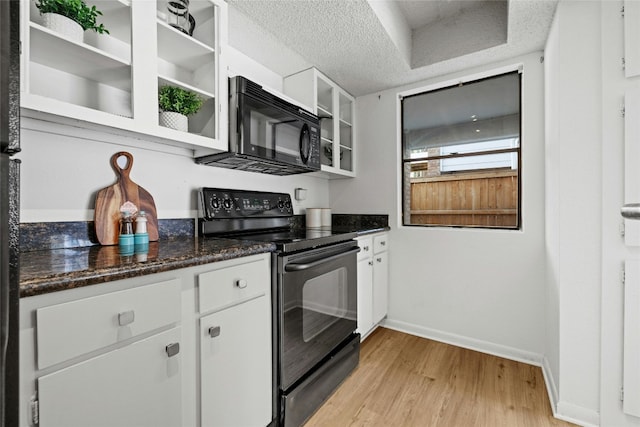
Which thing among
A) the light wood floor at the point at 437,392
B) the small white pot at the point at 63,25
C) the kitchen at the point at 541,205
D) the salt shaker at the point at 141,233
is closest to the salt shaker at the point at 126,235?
the salt shaker at the point at 141,233

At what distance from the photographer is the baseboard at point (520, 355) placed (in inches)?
56.9

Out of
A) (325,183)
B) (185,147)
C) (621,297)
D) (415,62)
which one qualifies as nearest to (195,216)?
(185,147)

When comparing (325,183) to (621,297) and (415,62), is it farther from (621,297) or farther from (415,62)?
(621,297)

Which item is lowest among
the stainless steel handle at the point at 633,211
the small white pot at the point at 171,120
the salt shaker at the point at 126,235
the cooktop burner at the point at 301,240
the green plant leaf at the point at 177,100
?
the cooktop burner at the point at 301,240

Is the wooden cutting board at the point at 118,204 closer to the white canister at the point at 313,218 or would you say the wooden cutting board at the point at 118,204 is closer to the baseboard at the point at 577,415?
the white canister at the point at 313,218

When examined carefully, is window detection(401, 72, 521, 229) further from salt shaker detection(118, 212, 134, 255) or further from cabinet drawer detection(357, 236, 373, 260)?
salt shaker detection(118, 212, 134, 255)

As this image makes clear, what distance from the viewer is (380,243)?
2.51m

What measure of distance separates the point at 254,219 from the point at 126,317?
1.20 meters

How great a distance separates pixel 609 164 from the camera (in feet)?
4.44

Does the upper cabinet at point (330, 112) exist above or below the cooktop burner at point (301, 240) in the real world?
above

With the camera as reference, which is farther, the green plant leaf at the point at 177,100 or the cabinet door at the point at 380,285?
the cabinet door at the point at 380,285

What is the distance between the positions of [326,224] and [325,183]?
0.52m

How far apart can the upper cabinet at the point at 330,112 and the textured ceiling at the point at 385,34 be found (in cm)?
9

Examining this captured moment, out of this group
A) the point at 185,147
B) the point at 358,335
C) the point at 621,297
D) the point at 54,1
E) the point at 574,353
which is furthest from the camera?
the point at 358,335
